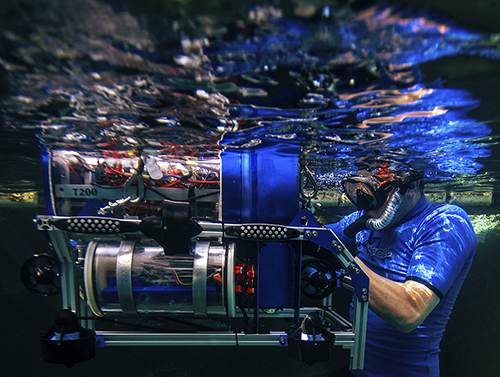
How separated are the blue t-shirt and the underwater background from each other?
1425mm

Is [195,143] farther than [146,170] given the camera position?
Yes

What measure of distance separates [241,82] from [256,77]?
0.17m

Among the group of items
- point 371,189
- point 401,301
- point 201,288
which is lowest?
point 401,301

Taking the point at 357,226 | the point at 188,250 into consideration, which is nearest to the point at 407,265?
the point at 357,226

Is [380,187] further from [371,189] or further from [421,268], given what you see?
[421,268]

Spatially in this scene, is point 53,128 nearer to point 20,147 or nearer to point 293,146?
point 20,147

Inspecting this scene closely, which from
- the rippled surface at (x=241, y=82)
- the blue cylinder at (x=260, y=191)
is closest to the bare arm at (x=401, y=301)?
the blue cylinder at (x=260, y=191)

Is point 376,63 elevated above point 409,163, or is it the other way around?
point 376,63

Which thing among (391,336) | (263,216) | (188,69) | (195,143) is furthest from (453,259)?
(195,143)

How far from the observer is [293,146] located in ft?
15.4

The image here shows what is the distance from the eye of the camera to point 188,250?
8.95 ft

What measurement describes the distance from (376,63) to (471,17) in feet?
2.19

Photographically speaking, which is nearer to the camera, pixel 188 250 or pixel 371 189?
pixel 188 250

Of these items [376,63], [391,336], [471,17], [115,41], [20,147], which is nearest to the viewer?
[471,17]
